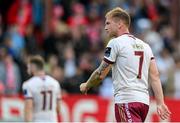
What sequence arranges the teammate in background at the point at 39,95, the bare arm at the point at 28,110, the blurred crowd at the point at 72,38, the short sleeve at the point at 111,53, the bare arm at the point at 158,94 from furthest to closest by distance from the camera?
1. the blurred crowd at the point at 72,38
2. the teammate in background at the point at 39,95
3. the bare arm at the point at 28,110
4. the bare arm at the point at 158,94
5. the short sleeve at the point at 111,53

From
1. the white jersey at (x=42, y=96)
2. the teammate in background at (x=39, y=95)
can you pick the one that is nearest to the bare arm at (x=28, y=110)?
the teammate in background at (x=39, y=95)

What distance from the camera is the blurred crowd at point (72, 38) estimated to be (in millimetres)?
18172

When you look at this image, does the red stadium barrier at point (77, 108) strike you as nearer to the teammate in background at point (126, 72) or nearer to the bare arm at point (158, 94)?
the bare arm at point (158, 94)

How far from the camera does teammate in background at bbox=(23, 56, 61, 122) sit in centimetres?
1252

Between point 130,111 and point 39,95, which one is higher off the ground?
point 39,95

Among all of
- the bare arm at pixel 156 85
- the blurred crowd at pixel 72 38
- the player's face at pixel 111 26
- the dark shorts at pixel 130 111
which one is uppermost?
the blurred crowd at pixel 72 38

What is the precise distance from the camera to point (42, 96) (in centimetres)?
1261

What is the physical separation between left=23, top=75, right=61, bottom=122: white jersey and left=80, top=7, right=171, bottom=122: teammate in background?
3025mm

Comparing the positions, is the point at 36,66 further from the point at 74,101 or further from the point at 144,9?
the point at 144,9

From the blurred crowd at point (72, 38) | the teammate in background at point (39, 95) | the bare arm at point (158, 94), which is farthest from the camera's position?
the blurred crowd at point (72, 38)

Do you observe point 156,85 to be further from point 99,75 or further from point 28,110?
point 28,110

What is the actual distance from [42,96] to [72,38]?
722 cm

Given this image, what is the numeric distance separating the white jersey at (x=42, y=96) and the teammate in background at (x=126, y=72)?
3025 millimetres

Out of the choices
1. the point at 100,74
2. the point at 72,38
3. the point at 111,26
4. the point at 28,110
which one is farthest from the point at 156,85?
the point at 72,38
